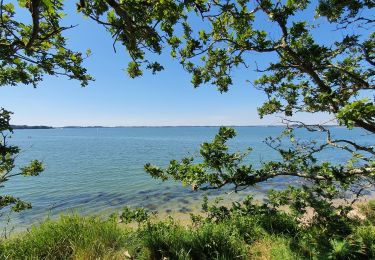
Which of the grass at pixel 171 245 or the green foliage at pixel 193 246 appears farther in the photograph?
the green foliage at pixel 193 246

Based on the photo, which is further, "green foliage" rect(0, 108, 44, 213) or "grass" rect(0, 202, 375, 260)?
"grass" rect(0, 202, 375, 260)

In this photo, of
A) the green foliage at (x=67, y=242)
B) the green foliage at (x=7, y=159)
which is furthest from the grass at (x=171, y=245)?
the green foliage at (x=7, y=159)

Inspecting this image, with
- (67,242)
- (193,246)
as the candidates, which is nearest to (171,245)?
(193,246)

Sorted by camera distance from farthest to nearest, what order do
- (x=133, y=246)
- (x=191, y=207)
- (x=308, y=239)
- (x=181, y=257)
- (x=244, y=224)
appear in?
(x=191, y=207) → (x=244, y=224) → (x=308, y=239) → (x=133, y=246) → (x=181, y=257)

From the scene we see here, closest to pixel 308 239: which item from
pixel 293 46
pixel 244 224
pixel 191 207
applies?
pixel 244 224

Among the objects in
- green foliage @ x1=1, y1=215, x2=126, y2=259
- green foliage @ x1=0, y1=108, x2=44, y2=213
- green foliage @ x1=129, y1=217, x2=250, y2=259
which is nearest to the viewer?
green foliage @ x1=0, y1=108, x2=44, y2=213

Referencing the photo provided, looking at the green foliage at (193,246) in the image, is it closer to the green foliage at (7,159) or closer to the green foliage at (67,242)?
the green foliage at (67,242)

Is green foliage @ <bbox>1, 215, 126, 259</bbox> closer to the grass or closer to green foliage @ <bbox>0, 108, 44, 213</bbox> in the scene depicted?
the grass

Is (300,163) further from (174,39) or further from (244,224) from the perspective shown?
(174,39)

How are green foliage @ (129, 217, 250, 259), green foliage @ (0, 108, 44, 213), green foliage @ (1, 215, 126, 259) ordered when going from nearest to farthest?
green foliage @ (0, 108, 44, 213)
green foliage @ (1, 215, 126, 259)
green foliage @ (129, 217, 250, 259)

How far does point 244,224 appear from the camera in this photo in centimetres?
722

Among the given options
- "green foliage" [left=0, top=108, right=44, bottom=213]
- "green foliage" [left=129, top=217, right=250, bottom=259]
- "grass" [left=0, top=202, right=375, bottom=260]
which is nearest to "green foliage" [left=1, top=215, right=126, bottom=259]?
"grass" [left=0, top=202, right=375, bottom=260]

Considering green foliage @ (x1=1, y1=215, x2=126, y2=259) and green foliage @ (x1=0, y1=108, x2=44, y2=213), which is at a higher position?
green foliage @ (x1=0, y1=108, x2=44, y2=213)

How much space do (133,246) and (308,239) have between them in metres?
3.54
